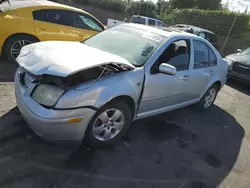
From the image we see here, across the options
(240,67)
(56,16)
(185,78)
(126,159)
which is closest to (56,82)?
(126,159)

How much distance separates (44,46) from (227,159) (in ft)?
10.7

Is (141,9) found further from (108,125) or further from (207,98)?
(108,125)

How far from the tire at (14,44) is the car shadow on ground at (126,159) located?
2.40m

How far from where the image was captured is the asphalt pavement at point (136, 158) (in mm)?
2570

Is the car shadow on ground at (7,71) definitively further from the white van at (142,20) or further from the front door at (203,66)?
the white van at (142,20)

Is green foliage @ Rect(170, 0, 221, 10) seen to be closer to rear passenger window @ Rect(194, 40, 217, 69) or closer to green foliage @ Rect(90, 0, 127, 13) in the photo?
green foliage @ Rect(90, 0, 127, 13)

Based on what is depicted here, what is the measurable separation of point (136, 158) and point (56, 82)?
1.47 m

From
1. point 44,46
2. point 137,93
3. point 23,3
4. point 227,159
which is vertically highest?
point 23,3

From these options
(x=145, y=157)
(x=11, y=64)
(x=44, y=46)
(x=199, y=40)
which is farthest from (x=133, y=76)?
(x=11, y=64)

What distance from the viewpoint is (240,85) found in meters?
8.37

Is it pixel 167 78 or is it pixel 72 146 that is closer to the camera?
pixel 72 146

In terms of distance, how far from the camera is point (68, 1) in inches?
1031

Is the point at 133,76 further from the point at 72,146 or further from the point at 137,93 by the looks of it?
the point at 72,146

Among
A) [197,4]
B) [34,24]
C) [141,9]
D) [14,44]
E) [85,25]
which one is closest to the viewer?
[14,44]
